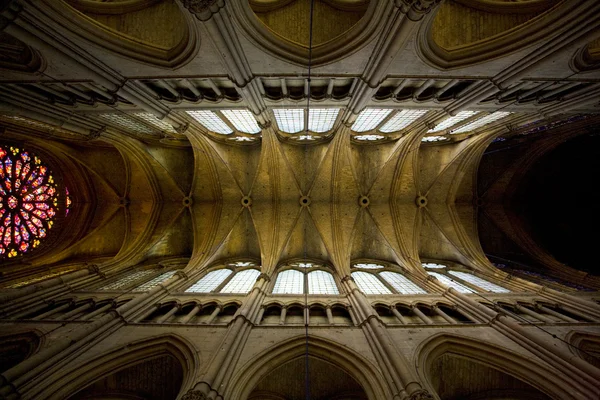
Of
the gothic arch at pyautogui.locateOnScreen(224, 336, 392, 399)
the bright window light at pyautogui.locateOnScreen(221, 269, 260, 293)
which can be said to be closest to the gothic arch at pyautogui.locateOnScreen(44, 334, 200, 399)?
the gothic arch at pyautogui.locateOnScreen(224, 336, 392, 399)

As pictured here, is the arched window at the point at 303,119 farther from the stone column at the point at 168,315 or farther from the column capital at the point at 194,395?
the column capital at the point at 194,395

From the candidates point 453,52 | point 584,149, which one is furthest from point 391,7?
point 584,149

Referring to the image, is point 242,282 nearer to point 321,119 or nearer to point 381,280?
point 381,280

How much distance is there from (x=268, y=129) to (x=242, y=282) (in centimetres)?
825

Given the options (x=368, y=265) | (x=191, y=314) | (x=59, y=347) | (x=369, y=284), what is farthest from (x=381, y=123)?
(x=59, y=347)

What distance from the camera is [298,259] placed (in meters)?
19.0

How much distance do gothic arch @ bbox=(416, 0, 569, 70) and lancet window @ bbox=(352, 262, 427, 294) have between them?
32.2ft

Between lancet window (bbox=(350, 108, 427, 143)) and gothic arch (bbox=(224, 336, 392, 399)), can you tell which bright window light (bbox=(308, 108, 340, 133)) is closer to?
lancet window (bbox=(350, 108, 427, 143))

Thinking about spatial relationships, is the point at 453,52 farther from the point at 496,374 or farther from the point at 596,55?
the point at 496,374

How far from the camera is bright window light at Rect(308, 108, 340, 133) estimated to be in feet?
46.2

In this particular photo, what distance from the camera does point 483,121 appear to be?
1419 cm

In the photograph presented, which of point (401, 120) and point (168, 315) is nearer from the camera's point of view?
point (168, 315)

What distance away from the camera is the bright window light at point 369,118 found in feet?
45.8

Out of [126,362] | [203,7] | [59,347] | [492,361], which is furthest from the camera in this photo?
[492,361]
